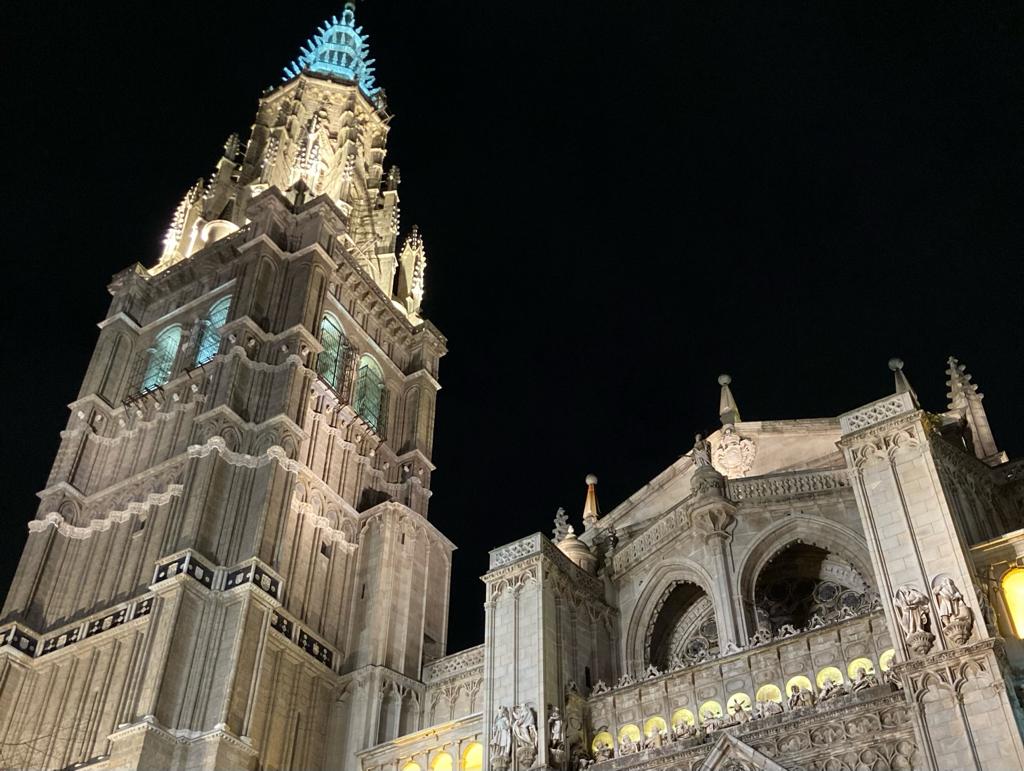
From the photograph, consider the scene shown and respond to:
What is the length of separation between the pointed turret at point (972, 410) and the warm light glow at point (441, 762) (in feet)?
68.3

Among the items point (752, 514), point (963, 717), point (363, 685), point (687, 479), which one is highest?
point (687, 479)

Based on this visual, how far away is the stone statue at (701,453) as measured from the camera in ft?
126

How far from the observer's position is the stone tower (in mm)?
37188

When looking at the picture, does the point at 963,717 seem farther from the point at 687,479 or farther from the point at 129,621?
the point at 129,621

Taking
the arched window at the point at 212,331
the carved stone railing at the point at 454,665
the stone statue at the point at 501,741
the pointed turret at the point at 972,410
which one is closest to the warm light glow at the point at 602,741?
the stone statue at the point at 501,741

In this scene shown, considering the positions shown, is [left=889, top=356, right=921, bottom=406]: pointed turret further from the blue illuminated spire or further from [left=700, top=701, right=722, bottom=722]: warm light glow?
the blue illuminated spire

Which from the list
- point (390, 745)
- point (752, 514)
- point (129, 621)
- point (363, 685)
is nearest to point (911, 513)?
point (752, 514)

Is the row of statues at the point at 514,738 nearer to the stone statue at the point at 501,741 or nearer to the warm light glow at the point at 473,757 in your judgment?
the stone statue at the point at 501,741

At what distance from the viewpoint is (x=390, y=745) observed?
36812 mm

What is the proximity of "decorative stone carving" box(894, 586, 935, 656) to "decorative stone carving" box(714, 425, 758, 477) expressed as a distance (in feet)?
46.4

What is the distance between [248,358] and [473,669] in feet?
50.3

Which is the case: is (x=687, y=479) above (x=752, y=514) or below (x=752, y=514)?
above

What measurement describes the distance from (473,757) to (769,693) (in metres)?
10.0

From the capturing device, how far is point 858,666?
28.7 m
